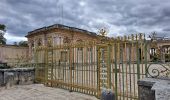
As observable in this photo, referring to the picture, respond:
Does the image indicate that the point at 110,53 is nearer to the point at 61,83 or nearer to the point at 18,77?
the point at 61,83

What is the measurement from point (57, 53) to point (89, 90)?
2876 mm

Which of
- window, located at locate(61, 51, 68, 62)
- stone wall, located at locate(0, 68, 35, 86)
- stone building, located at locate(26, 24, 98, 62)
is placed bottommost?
stone wall, located at locate(0, 68, 35, 86)

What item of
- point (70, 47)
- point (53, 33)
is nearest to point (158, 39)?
point (70, 47)

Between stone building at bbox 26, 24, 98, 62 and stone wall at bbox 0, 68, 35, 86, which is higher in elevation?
stone building at bbox 26, 24, 98, 62

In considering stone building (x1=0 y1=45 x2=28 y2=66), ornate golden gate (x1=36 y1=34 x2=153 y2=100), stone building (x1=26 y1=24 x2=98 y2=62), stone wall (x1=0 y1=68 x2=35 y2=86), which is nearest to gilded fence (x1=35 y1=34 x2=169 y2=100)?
ornate golden gate (x1=36 y1=34 x2=153 y2=100)

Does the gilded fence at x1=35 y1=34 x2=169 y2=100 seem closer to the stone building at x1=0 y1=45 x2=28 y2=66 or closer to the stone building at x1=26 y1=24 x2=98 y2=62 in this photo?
the stone building at x1=26 y1=24 x2=98 y2=62

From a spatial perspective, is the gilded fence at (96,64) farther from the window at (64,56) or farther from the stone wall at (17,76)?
the stone wall at (17,76)

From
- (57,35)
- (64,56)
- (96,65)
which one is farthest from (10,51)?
(96,65)

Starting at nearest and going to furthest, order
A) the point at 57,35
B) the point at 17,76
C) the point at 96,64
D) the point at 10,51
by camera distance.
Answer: the point at 96,64
the point at 17,76
the point at 57,35
the point at 10,51

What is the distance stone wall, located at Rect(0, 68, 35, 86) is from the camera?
31.6ft

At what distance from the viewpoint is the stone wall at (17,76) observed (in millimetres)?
9617

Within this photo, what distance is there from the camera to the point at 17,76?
10086 millimetres

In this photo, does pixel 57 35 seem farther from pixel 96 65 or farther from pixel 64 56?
pixel 96 65

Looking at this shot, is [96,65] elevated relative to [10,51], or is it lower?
lower
